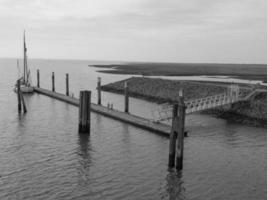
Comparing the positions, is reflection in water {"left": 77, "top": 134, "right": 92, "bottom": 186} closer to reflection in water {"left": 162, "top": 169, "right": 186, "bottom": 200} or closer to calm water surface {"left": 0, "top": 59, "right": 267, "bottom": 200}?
calm water surface {"left": 0, "top": 59, "right": 267, "bottom": 200}

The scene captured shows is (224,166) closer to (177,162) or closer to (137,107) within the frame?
(177,162)

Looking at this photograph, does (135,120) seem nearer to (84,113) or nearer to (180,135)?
(84,113)

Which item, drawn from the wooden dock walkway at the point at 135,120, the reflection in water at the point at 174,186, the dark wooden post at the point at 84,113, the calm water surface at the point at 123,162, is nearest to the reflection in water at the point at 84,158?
the calm water surface at the point at 123,162

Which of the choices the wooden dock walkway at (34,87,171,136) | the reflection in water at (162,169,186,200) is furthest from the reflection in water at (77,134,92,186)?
the wooden dock walkway at (34,87,171,136)

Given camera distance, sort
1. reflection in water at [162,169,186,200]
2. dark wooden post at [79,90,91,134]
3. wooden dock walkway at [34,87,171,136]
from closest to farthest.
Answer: reflection in water at [162,169,186,200] → wooden dock walkway at [34,87,171,136] → dark wooden post at [79,90,91,134]

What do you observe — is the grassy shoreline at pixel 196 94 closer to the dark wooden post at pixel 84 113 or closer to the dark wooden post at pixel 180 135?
the dark wooden post at pixel 84 113
